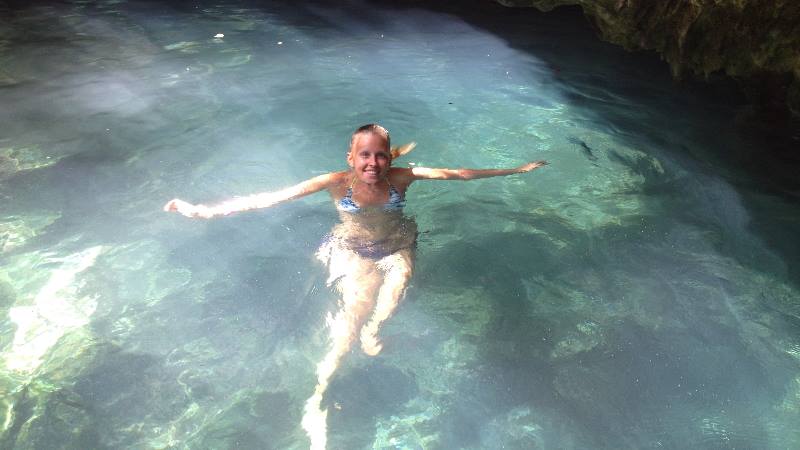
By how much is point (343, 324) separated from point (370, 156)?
1.24m

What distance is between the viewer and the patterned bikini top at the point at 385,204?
4082 millimetres

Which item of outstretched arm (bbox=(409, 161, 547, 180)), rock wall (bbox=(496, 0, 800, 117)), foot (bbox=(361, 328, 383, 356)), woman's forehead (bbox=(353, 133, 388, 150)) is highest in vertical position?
rock wall (bbox=(496, 0, 800, 117))

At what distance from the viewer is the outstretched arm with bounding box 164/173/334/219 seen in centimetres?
341

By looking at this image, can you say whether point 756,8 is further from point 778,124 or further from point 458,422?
point 458,422

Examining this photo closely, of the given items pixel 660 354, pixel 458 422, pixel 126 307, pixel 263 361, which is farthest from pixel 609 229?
pixel 126 307

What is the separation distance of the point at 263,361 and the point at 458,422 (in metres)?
1.32

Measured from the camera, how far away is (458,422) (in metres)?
2.96

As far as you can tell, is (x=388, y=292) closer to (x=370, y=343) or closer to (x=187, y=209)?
(x=370, y=343)

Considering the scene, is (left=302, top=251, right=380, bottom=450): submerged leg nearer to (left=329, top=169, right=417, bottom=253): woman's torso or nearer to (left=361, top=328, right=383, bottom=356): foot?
(left=361, top=328, right=383, bottom=356): foot

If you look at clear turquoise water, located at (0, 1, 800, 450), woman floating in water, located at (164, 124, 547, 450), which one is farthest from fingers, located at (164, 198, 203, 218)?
clear turquoise water, located at (0, 1, 800, 450)

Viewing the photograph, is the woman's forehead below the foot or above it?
above

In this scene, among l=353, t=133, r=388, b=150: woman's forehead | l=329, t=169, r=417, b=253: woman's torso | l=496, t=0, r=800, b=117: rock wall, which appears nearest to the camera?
l=353, t=133, r=388, b=150: woman's forehead

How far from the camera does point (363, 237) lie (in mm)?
3986

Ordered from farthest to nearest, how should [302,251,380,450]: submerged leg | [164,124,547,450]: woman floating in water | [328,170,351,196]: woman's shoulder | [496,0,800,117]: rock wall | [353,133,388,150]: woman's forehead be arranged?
[496,0,800,117]: rock wall, [328,170,351,196]: woman's shoulder, [353,133,388,150]: woman's forehead, [164,124,547,450]: woman floating in water, [302,251,380,450]: submerged leg
